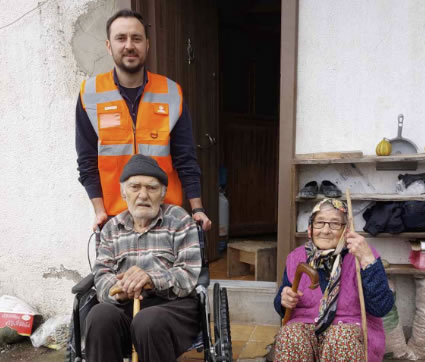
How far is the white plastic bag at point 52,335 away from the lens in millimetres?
3041

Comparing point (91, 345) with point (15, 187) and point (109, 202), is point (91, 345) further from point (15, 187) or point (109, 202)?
point (15, 187)

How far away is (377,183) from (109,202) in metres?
1.92

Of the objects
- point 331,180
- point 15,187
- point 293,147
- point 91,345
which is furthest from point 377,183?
point 15,187

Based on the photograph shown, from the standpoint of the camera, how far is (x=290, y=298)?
1967 mm

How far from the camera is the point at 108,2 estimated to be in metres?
3.08

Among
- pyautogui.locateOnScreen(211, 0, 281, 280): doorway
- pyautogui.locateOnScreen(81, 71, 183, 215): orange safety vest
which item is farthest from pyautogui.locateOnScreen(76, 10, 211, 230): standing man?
pyautogui.locateOnScreen(211, 0, 281, 280): doorway

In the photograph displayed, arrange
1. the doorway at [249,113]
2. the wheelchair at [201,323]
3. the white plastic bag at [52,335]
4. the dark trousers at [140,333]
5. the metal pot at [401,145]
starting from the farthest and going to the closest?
the doorway at [249,113] → the white plastic bag at [52,335] → the metal pot at [401,145] → the wheelchair at [201,323] → the dark trousers at [140,333]

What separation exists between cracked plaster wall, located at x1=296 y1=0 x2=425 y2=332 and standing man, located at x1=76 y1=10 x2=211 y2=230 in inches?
42.6

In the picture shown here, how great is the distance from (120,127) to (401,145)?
194cm

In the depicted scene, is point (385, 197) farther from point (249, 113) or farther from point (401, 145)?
point (249, 113)

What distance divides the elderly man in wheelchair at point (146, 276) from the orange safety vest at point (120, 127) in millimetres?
214

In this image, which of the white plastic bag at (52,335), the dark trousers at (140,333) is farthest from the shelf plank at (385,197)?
the white plastic bag at (52,335)

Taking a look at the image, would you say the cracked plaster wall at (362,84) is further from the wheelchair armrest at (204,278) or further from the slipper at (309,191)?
the wheelchair armrest at (204,278)

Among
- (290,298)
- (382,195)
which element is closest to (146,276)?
(290,298)
